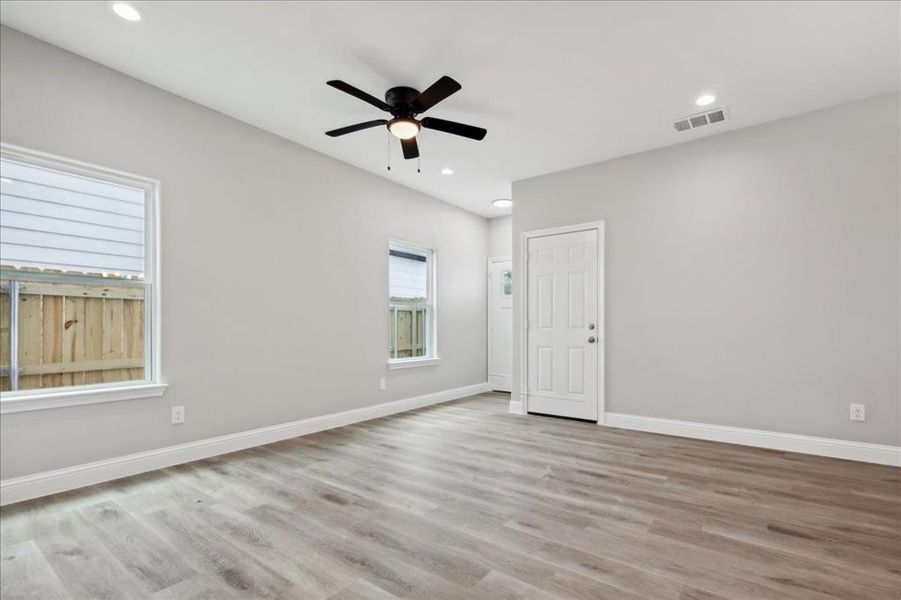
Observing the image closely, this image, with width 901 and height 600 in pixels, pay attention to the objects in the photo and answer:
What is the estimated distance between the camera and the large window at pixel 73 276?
2701mm

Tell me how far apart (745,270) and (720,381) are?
1.04 metres

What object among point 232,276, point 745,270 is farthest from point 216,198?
point 745,270

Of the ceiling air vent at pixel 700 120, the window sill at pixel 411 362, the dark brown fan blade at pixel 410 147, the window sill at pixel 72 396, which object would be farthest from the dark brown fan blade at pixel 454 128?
the window sill at pixel 411 362

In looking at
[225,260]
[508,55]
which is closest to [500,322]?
[225,260]

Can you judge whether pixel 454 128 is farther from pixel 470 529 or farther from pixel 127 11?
pixel 470 529

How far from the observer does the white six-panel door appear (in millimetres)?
4828

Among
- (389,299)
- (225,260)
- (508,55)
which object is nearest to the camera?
(508,55)

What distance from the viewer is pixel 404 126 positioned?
10.5 ft

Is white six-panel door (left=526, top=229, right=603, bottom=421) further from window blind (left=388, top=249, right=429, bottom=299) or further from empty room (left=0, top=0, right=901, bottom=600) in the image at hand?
window blind (left=388, top=249, right=429, bottom=299)

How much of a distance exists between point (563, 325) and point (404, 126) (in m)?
2.90

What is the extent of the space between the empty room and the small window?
0.27m

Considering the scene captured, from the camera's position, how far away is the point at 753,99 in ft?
11.3

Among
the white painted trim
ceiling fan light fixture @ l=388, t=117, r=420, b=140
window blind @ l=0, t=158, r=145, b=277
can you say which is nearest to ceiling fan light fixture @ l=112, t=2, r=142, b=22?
window blind @ l=0, t=158, r=145, b=277

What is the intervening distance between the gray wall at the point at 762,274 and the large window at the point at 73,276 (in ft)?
13.9
